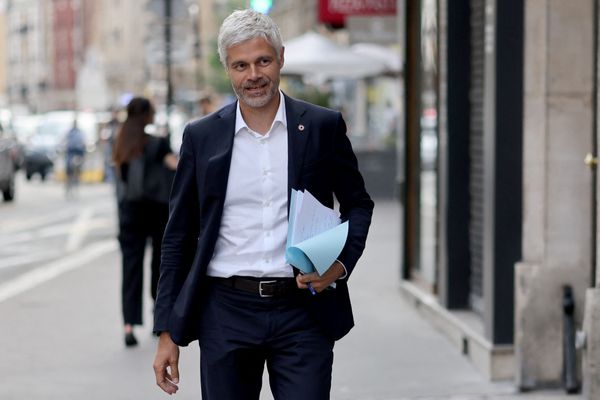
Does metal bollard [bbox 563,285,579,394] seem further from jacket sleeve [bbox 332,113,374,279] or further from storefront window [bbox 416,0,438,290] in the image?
jacket sleeve [bbox 332,113,374,279]

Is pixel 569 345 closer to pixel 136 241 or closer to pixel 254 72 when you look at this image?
pixel 136 241

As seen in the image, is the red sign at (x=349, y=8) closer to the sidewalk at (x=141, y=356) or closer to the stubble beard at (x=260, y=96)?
the sidewalk at (x=141, y=356)

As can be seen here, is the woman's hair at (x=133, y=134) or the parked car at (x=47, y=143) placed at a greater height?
the woman's hair at (x=133, y=134)

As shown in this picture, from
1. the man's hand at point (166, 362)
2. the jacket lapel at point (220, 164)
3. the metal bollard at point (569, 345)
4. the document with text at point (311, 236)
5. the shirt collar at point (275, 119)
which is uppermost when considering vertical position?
the shirt collar at point (275, 119)

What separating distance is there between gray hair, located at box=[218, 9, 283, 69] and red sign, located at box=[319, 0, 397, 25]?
1325 cm

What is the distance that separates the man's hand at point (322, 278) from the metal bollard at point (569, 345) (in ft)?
11.9

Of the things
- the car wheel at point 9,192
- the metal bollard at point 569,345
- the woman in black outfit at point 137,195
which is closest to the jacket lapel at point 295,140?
the metal bollard at point 569,345

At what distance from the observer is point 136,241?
9742 millimetres

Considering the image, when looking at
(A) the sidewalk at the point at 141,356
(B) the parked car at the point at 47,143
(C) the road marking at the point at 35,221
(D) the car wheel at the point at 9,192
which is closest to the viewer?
(A) the sidewalk at the point at 141,356

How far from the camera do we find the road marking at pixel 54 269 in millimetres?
13103

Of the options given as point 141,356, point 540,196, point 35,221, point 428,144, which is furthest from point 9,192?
point 540,196

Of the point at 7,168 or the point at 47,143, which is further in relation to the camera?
the point at 47,143

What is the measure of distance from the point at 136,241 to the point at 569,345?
3.39 m

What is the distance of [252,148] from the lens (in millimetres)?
4230
